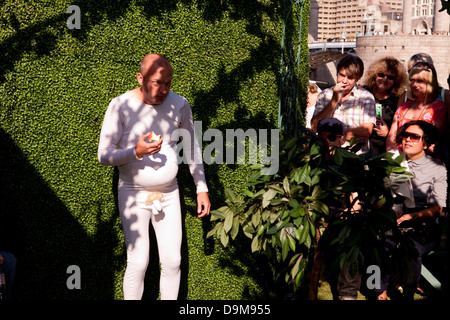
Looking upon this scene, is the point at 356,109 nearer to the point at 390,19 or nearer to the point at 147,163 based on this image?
the point at 147,163

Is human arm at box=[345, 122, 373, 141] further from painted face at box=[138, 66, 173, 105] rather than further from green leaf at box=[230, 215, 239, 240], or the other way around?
painted face at box=[138, 66, 173, 105]

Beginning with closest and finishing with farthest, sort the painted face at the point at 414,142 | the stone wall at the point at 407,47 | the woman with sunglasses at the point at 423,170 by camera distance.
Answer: the woman with sunglasses at the point at 423,170
the painted face at the point at 414,142
the stone wall at the point at 407,47

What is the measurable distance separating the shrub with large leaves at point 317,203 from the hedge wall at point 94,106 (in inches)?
40.1

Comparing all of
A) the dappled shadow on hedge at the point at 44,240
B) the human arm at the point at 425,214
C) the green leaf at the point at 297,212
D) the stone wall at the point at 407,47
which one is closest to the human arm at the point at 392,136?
the human arm at the point at 425,214

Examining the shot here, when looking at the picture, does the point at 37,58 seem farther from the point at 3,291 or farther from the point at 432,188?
the point at 432,188

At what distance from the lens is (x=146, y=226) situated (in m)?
4.09

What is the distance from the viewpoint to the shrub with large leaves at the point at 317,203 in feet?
11.2

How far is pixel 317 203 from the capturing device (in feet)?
11.9

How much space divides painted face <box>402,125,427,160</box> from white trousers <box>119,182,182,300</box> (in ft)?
7.97

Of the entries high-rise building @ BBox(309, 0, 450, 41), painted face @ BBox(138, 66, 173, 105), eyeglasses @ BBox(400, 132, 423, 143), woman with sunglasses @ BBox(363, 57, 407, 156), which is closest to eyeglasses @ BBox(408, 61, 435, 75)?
woman with sunglasses @ BBox(363, 57, 407, 156)

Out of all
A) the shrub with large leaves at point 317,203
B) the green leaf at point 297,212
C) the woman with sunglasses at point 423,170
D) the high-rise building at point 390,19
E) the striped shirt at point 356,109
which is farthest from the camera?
the high-rise building at point 390,19

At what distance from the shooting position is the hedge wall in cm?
416

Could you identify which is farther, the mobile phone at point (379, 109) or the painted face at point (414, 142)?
the mobile phone at point (379, 109)

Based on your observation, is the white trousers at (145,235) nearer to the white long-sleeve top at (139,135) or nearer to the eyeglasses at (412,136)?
the white long-sleeve top at (139,135)
